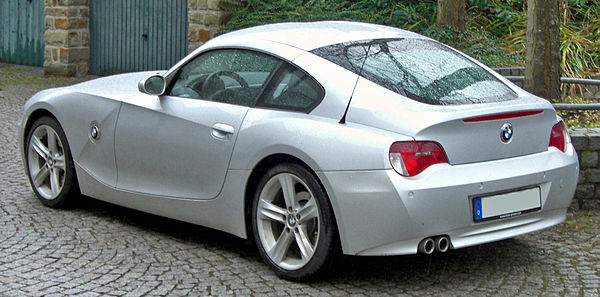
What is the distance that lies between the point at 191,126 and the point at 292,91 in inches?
29.7

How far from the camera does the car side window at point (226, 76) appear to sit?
19.2ft

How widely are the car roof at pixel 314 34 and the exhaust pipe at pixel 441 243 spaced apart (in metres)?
1.39

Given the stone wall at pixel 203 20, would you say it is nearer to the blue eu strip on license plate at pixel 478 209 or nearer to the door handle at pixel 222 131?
the door handle at pixel 222 131

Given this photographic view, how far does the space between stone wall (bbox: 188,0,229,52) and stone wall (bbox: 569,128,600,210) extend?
26.9 ft

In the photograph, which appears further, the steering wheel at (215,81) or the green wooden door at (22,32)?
the green wooden door at (22,32)

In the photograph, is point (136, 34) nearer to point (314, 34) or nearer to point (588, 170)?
point (588, 170)

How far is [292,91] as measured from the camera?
5.62 m

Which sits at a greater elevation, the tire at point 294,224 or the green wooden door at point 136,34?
the green wooden door at point 136,34

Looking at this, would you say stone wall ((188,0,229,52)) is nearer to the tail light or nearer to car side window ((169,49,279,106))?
car side window ((169,49,279,106))

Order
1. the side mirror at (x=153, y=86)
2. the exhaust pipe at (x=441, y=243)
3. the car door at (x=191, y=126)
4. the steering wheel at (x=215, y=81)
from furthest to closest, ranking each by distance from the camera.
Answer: the side mirror at (x=153, y=86) < the steering wheel at (x=215, y=81) < the car door at (x=191, y=126) < the exhaust pipe at (x=441, y=243)

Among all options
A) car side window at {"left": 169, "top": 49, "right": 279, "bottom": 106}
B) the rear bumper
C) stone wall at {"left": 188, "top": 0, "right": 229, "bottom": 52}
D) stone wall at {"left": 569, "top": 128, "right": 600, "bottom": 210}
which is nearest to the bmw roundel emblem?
the rear bumper

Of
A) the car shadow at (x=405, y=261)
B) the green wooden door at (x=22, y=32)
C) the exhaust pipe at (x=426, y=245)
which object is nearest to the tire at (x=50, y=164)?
the car shadow at (x=405, y=261)

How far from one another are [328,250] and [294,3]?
9.66 metres

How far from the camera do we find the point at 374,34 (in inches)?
239
